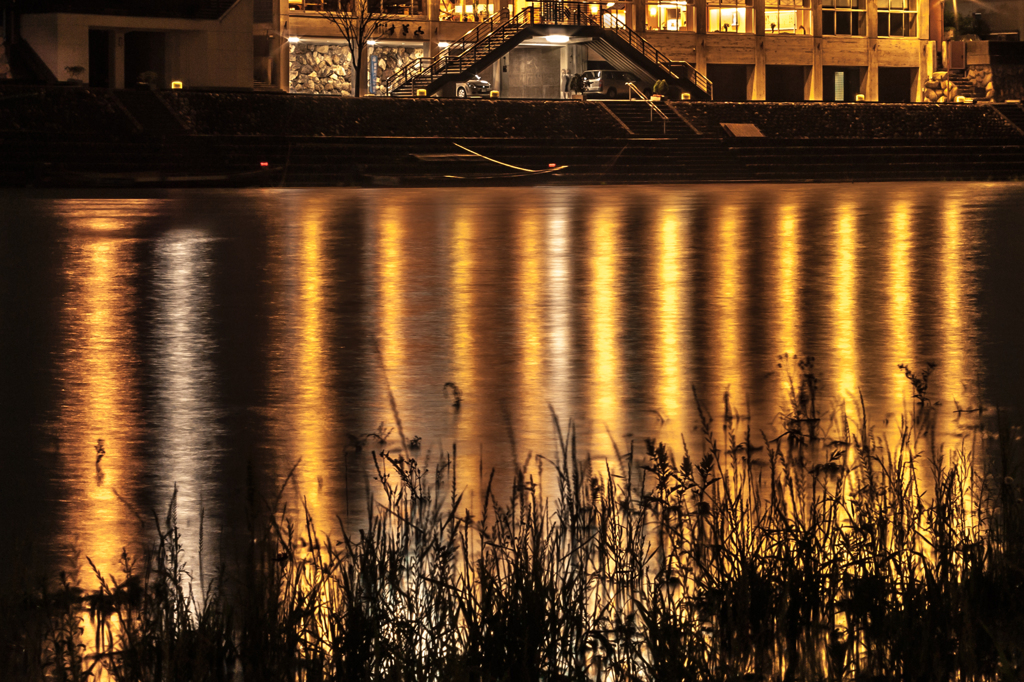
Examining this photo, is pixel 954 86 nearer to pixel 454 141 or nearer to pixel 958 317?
pixel 454 141

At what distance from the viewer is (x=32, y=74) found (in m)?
51.3

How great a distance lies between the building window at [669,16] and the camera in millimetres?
71062

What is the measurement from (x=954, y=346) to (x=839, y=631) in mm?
5817

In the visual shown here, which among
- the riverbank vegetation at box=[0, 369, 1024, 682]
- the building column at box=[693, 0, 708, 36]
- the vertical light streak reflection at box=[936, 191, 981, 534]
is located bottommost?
the riverbank vegetation at box=[0, 369, 1024, 682]

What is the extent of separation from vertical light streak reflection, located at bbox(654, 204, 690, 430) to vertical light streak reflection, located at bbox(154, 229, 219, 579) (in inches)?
92.4

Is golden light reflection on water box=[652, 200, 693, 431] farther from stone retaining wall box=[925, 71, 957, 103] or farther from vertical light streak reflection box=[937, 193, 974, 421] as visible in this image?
stone retaining wall box=[925, 71, 957, 103]

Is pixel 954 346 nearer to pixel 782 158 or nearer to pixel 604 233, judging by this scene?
pixel 604 233

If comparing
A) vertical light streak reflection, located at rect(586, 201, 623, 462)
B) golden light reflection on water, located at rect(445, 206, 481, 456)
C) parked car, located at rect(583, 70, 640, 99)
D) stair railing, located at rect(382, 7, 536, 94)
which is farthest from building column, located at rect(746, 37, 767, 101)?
golden light reflection on water, located at rect(445, 206, 481, 456)

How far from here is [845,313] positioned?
1083 centimetres

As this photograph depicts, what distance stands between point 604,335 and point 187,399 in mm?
3410

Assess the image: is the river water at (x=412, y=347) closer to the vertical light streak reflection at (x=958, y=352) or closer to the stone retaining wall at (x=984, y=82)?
the vertical light streak reflection at (x=958, y=352)

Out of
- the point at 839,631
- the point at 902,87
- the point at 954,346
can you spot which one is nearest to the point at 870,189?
the point at 954,346

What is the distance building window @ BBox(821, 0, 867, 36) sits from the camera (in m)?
74.1

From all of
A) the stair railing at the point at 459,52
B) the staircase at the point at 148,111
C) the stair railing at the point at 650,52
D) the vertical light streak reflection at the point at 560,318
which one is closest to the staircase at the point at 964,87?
the stair railing at the point at 650,52
